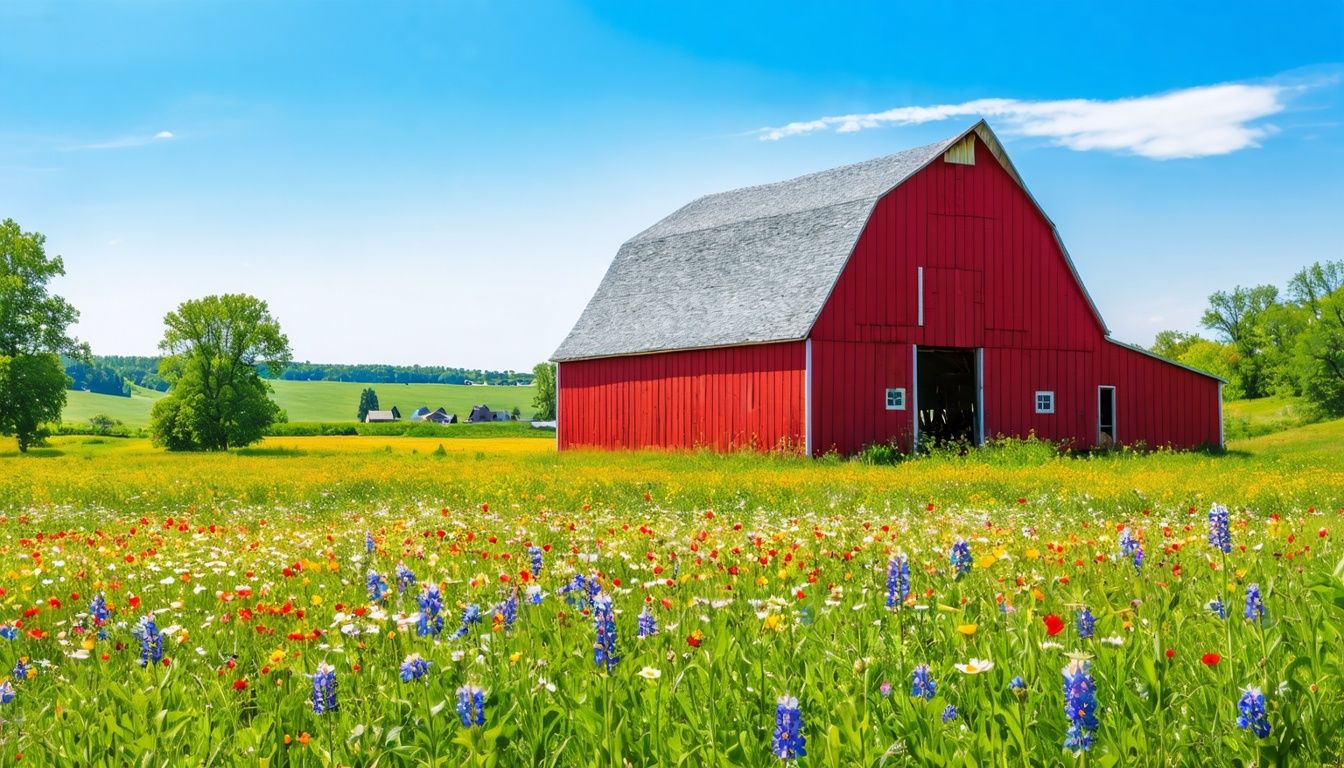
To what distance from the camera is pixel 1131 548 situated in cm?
550

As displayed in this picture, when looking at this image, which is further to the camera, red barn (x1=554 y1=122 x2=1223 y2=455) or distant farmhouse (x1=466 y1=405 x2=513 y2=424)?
distant farmhouse (x1=466 y1=405 x2=513 y2=424)

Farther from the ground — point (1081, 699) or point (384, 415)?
point (1081, 699)

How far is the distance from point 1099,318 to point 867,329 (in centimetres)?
847

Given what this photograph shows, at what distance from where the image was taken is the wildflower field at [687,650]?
3.43 m

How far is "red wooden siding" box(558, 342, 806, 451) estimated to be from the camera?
90.5ft

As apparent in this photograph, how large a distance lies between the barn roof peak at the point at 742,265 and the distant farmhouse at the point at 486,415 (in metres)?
80.4

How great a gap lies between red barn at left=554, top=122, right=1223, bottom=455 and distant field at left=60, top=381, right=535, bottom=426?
70076mm

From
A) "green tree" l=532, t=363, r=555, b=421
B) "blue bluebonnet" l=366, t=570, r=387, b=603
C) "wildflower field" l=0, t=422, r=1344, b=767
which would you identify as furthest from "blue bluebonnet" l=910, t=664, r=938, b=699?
"green tree" l=532, t=363, r=555, b=421

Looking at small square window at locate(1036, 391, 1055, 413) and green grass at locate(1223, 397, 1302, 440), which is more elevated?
small square window at locate(1036, 391, 1055, 413)

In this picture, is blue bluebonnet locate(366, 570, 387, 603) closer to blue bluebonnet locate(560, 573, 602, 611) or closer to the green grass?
blue bluebonnet locate(560, 573, 602, 611)

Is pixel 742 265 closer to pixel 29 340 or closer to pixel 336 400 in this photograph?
pixel 29 340

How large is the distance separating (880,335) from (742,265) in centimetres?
508

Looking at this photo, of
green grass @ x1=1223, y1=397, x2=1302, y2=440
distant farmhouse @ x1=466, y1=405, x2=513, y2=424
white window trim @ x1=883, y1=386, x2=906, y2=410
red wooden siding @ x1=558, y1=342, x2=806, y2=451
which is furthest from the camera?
distant farmhouse @ x1=466, y1=405, x2=513, y2=424

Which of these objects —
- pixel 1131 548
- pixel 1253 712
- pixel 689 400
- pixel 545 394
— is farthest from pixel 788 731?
pixel 545 394
